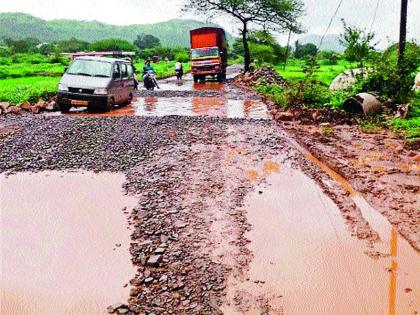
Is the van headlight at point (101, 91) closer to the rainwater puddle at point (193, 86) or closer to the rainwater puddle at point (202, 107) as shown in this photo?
the rainwater puddle at point (202, 107)

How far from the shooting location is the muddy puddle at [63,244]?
4.31 metres

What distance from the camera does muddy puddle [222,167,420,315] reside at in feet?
13.5

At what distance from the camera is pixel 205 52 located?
2830cm

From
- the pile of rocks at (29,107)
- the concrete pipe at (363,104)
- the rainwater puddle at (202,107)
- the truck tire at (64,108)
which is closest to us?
the concrete pipe at (363,104)

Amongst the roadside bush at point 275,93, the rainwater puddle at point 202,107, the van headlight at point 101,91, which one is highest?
the van headlight at point 101,91

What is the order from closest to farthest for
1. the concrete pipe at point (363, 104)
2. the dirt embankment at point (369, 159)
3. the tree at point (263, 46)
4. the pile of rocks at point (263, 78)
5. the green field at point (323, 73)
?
the dirt embankment at point (369, 159), the concrete pipe at point (363, 104), the pile of rocks at point (263, 78), the green field at point (323, 73), the tree at point (263, 46)

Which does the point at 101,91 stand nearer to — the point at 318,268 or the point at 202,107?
the point at 202,107

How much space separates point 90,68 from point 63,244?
967 centimetres

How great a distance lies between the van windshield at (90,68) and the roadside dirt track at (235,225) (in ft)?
12.3

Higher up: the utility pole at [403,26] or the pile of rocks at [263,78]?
the utility pole at [403,26]

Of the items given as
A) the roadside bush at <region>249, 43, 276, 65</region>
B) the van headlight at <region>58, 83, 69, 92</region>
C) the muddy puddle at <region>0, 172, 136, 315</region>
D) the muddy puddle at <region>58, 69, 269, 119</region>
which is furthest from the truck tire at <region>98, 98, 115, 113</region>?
the roadside bush at <region>249, 43, 276, 65</region>

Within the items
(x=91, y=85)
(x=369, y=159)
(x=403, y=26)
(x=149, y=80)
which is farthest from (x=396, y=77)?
(x=149, y=80)

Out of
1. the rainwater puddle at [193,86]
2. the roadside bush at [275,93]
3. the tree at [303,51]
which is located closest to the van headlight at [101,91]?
the roadside bush at [275,93]

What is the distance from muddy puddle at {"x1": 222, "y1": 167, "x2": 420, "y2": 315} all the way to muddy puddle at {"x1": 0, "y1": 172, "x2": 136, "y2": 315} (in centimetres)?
138
